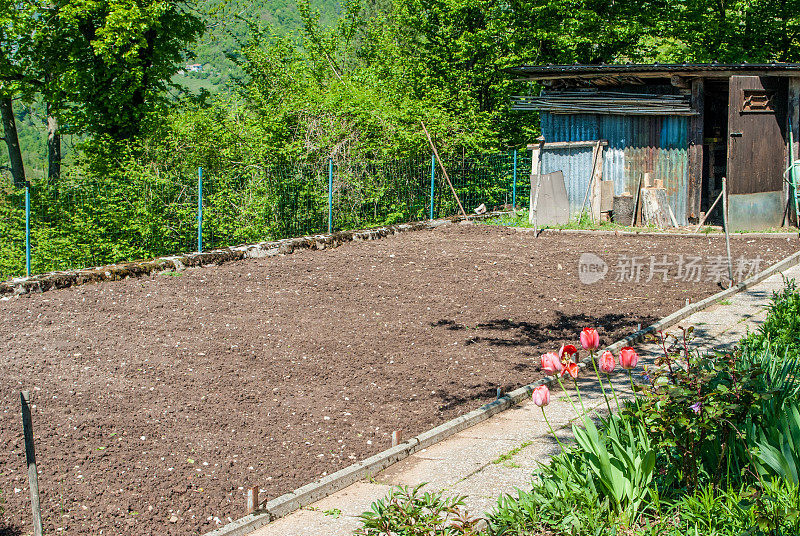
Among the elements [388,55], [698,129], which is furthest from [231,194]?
[388,55]

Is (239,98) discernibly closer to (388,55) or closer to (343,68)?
(343,68)

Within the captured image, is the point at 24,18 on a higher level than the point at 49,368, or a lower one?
higher

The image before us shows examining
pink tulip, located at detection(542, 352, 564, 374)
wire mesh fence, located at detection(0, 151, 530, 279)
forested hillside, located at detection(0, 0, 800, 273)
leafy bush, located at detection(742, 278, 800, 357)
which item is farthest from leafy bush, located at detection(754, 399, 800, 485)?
forested hillside, located at detection(0, 0, 800, 273)

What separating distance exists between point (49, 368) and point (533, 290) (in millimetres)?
7085

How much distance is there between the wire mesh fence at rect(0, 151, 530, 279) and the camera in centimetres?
1377

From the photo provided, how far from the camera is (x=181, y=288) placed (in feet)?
38.1

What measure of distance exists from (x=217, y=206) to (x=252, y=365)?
845 cm

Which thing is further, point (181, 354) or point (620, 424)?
point (181, 354)

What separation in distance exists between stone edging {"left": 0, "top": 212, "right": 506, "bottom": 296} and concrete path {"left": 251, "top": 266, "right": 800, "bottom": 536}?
7.49 m

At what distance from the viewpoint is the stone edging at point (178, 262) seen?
11093 mm

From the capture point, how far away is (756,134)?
58.1 ft

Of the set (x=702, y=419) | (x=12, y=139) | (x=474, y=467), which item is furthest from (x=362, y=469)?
(x=12, y=139)

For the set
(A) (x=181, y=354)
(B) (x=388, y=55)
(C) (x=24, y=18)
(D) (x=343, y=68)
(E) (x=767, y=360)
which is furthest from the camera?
(B) (x=388, y=55)

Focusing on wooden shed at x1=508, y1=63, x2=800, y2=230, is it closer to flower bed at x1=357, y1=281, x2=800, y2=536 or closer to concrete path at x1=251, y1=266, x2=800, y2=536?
concrete path at x1=251, y1=266, x2=800, y2=536
